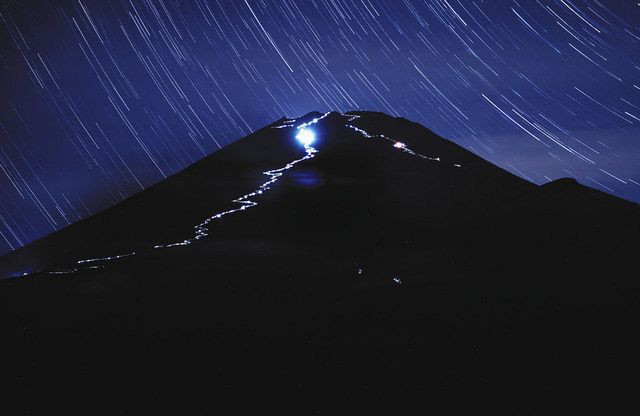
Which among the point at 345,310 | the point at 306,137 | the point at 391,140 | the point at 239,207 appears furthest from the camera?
the point at 306,137

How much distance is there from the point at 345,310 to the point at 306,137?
16.3m

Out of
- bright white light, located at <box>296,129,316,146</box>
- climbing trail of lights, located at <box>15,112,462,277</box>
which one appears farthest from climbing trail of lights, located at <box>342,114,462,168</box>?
bright white light, located at <box>296,129,316,146</box>

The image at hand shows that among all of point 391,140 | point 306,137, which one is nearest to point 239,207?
point 306,137

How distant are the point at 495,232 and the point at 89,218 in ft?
44.5

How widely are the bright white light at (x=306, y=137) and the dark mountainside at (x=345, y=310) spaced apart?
268 inches

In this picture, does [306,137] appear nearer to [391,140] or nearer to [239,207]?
[391,140]

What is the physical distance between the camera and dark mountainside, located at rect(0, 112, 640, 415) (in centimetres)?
494

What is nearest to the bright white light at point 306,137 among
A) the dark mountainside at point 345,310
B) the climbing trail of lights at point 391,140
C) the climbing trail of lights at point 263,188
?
the climbing trail of lights at point 263,188

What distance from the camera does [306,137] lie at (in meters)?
22.8

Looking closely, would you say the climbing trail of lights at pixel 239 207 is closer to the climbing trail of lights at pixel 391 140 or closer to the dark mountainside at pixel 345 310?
the dark mountainside at pixel 345 310

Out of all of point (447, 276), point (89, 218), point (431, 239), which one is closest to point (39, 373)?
point (447, 276)

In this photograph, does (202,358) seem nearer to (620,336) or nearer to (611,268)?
(620,336)

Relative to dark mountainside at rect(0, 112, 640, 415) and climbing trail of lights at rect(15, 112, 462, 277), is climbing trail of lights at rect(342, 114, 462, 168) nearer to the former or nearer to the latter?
climbing trail of lights at rect(15, 112, 462, 277)

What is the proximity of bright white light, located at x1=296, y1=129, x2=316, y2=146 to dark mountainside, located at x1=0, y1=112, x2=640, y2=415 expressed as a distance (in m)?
6.80
